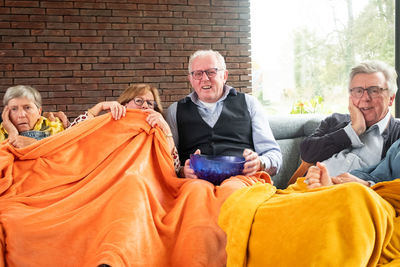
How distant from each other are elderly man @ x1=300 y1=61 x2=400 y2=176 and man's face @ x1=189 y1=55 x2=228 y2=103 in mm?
771

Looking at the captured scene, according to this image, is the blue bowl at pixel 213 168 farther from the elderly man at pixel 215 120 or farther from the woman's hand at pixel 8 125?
the woman's hand at pixel 8 125

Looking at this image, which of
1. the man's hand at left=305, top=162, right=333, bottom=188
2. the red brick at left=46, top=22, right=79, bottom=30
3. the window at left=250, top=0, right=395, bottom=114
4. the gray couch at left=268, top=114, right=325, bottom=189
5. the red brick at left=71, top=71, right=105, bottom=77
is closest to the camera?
the man's hand at left=305, top=162, right=333, bottom=188

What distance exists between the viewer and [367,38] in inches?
249

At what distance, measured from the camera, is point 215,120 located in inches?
103

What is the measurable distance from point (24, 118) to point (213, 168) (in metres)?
1.28

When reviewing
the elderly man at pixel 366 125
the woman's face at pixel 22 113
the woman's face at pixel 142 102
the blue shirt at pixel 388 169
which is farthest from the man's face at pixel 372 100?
the woman's face at pixel 22 113

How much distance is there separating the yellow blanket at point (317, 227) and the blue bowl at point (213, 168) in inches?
19.9

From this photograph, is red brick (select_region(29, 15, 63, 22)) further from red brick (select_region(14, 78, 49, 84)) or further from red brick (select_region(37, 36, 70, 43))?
red brick (select_region(14, 78, 49, 84))

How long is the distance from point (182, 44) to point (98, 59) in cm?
107

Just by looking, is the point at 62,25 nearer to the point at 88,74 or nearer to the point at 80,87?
the point at 88,74

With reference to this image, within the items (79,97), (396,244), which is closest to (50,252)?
(396,244)

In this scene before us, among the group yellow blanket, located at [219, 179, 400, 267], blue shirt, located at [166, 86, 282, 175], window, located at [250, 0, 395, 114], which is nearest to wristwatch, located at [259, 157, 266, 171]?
blue shirt, located at [166, 86, 282, 175]

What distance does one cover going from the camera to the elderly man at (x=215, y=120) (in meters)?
2.57

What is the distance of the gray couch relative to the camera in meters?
2.93
